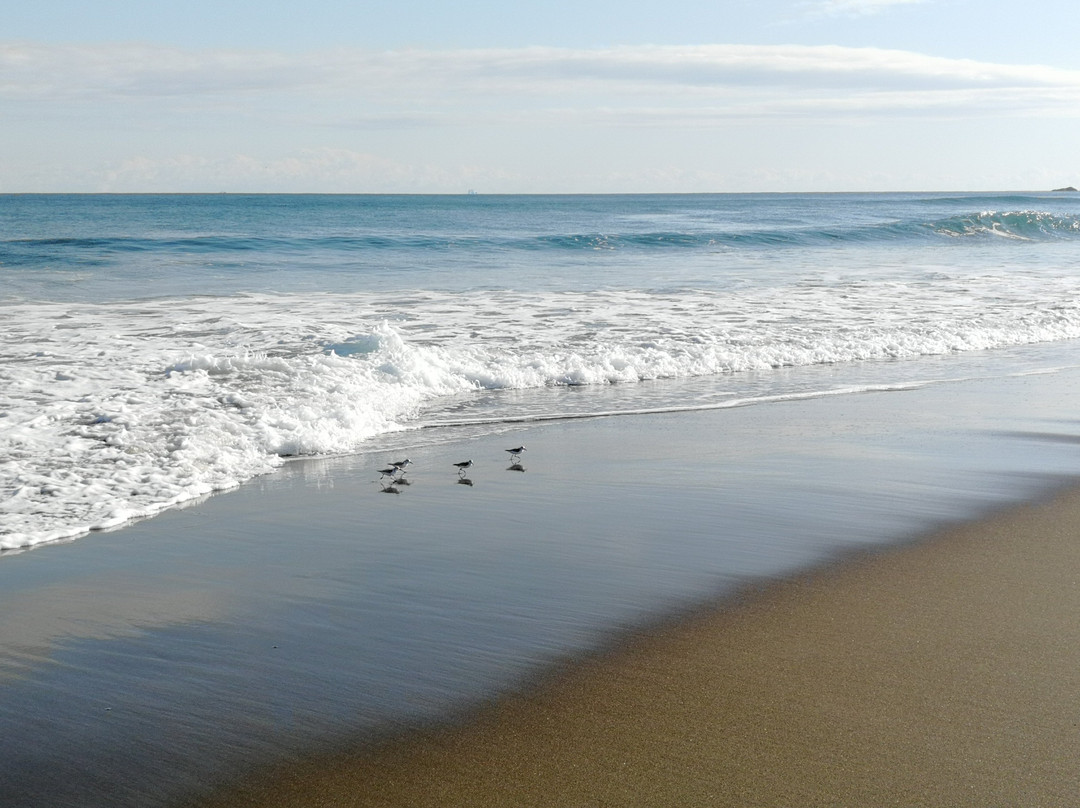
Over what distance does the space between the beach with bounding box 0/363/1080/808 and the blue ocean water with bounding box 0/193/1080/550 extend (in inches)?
46.0

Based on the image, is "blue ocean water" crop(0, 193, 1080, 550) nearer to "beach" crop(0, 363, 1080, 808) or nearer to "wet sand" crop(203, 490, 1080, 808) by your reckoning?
"beach" crop(0, 363, 1080, 808)

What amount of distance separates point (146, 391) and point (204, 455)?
6.72 ft

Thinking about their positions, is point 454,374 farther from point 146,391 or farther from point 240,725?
point 240,725

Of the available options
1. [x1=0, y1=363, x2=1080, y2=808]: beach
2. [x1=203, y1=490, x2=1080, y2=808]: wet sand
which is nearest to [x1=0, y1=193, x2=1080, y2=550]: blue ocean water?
[x1=0, y1=363, x2=1080, y2=808]: beach

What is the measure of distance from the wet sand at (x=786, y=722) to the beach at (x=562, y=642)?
1cm

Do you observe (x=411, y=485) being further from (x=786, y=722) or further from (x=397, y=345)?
(x=397, y=345)

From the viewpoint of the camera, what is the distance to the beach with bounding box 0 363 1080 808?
3049 mm

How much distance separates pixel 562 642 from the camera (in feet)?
13.1

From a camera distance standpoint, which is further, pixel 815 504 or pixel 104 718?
pixel 815 504

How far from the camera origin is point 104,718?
3.38 m

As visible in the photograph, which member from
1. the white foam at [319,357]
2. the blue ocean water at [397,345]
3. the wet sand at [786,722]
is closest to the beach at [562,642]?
the wet sand at [786,722]

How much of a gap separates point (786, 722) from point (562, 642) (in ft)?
3.24

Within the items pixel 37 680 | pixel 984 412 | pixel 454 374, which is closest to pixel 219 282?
pixel 454 374

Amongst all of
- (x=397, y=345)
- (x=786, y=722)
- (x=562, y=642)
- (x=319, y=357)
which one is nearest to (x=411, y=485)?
(x=562, y=642)
